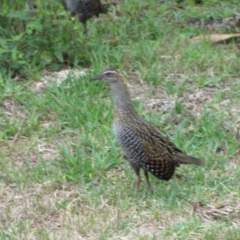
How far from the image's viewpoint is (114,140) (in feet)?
26.9

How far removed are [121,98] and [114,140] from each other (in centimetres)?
71

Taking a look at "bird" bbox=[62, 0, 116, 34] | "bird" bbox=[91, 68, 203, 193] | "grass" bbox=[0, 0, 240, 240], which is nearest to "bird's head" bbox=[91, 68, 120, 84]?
"bird" bbox=[91, 68, 203, 193]

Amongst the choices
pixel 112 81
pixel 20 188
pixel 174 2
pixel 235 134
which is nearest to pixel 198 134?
pixel 235 134

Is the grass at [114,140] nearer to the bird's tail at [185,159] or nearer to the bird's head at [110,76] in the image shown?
the bird's tail at [185,159]

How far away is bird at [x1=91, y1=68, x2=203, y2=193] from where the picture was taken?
7.26 m

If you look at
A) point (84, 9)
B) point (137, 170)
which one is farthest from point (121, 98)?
point (84, 9)

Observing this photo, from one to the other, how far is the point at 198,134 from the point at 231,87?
46.1 inches

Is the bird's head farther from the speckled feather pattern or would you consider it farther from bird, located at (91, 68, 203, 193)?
the speckled feather pattern

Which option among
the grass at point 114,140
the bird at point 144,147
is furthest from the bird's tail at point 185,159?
the grass at point 114,140

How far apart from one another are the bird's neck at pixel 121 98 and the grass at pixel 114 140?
1.88ft

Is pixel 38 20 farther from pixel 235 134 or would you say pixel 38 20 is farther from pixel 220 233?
pixel 220 233

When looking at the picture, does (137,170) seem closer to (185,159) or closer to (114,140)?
(185,159)

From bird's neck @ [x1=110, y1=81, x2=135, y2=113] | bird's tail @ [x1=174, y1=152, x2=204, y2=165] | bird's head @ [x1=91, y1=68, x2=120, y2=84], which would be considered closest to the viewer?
bird's tail @ [x1=174, y1=152, x2=204, y2=165]

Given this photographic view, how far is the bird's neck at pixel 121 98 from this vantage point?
7548mm
